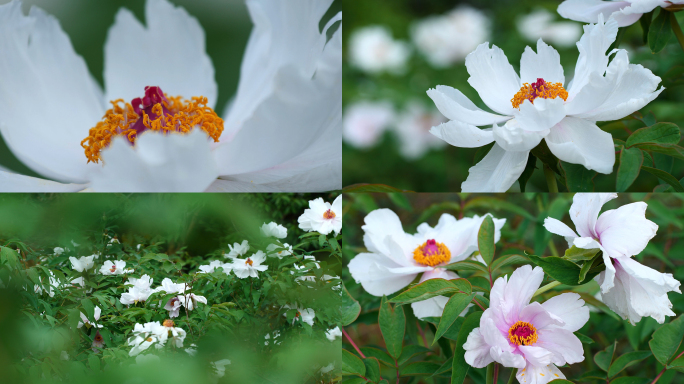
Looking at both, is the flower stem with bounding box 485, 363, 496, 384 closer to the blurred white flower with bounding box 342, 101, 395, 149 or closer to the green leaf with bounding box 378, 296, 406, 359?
the green leaf with bounding box 378, 296, 406, 359

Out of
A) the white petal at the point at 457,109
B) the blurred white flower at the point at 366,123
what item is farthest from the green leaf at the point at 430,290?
the blurred white flower at the point at 366,123

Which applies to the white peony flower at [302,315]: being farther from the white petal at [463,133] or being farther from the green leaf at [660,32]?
the green leaf at [660,32]

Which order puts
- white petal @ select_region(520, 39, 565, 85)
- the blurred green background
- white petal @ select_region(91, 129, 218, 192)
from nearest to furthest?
white petal @ select_region(91, 129, 218, 192) < white petal @ select_region(520, 39, 565, 85) < the blurred green background

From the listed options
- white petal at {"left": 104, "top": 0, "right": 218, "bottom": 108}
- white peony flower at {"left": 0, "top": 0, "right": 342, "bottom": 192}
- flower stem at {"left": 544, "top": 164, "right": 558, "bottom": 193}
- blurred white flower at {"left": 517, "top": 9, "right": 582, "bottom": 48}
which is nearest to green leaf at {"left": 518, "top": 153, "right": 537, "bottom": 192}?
flower stem at {"left": 544, "top": 164, "right": 558, "bottom": 193}

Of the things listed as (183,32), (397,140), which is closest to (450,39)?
(397,140)

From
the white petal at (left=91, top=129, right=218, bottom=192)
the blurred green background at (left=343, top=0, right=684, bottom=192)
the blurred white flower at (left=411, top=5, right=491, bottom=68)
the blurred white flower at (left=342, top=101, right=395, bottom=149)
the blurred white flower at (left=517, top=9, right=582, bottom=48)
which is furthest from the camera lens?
the blurred white flower at (left=342, top=101, right=395, bottom=149)

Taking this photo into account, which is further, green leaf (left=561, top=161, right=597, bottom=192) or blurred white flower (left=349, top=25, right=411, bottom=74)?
blurred white flower (left=349, top=25, right=411, bottom=74)
